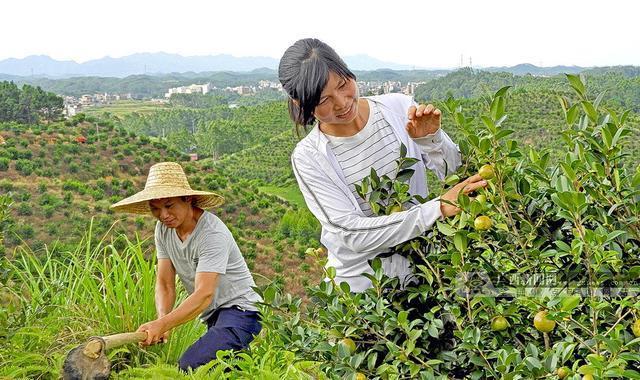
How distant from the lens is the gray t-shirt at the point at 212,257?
2434 millimetres

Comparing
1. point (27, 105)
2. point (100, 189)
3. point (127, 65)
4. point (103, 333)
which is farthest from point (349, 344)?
point (127, 65)

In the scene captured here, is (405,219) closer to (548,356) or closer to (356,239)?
(356,239)

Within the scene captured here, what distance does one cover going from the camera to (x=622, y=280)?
1013mm

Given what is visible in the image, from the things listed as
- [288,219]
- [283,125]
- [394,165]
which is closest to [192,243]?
[394,165]

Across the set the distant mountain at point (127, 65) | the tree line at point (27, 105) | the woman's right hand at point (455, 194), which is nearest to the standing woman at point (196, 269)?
the woman's right hand at point (455, 194)

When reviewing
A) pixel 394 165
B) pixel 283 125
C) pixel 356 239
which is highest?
pixel 394 165

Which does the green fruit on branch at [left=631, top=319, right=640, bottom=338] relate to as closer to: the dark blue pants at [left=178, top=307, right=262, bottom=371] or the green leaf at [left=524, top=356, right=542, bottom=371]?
the green leaf at [left=524, top=356, right=542, bottom=371]

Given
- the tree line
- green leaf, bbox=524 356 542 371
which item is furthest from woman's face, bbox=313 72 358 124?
the tree line

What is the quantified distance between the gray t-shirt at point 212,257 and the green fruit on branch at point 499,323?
1.44 metres

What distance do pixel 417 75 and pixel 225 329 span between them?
107 ft

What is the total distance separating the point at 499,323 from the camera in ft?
3.55

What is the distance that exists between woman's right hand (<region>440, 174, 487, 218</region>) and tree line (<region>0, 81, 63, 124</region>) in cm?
2263

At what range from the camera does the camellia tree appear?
980 mm

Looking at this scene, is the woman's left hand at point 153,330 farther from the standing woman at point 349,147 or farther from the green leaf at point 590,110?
the green leaf at point 590,110
